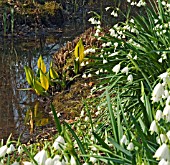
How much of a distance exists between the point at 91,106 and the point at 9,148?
253cm

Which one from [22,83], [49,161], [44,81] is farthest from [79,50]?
[49,161]

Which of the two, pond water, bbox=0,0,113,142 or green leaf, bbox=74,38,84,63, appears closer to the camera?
pond water, bbox=0,0,113,142

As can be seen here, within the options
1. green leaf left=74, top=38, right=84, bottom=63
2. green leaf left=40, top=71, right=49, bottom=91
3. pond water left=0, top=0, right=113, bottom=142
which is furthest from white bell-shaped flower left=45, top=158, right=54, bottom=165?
green leaf left=74, top=38, right=84, bottom=63

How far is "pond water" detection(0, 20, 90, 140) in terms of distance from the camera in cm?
496

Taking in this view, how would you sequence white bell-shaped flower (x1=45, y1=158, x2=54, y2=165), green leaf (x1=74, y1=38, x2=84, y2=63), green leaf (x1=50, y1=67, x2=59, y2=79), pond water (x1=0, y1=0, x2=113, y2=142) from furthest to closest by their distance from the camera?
green leaf (x1=74, y1=38, x2=84, y2=63), green leaf (x1=50, y1=67, x2=59, y2=79), pond water (x1=0, y1=0, x2=113, y2=142), white bell-shaped flower (x1=45, y1=158, x2=54, y2=165)

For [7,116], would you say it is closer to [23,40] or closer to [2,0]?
[23,40]

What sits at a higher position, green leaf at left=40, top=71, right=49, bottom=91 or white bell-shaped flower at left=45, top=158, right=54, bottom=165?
green leaf at left=40, top=71, right=49, bottom=91

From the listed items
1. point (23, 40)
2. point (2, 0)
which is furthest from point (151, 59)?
point (2, 0)

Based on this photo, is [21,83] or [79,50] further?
[21,83]

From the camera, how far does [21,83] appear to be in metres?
6.34

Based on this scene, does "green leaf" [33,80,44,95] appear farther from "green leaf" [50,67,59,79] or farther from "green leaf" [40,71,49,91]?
"green leaf" [50,67,59,79]

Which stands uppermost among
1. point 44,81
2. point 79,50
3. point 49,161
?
point 79,50

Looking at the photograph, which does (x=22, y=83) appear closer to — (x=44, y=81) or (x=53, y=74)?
(x=53, y=74)

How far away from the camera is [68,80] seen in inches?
228
